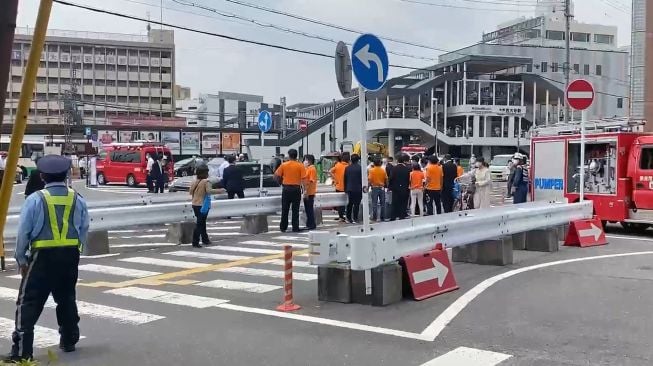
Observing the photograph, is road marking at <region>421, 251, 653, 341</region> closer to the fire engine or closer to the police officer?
the fire engine

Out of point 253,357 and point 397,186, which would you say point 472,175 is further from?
point 253,357

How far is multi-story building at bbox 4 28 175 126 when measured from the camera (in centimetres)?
10412

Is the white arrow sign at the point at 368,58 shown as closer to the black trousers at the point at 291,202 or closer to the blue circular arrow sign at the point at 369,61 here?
the blue circular arrow sign at the point at 369,61

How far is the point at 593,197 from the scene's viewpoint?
1645cm

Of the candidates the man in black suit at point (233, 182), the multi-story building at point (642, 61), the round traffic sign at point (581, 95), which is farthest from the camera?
the multi-story building at point (642, 61)

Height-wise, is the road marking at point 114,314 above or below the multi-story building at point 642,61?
below

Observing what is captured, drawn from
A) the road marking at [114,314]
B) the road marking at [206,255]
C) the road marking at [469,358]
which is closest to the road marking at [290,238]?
the road marking at [206,255]

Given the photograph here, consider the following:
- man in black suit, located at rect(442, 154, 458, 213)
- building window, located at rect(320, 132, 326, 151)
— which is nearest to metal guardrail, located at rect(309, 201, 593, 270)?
man in black suit, located at rect(442, 154, 458, 213)

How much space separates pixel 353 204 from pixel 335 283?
9.84m

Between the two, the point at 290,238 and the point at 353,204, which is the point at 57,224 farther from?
the point at 353,204

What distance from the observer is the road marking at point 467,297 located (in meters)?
6.88

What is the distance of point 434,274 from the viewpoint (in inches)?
341

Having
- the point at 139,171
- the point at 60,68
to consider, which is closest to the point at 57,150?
the point at 139,171

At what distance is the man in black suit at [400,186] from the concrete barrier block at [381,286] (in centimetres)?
938
